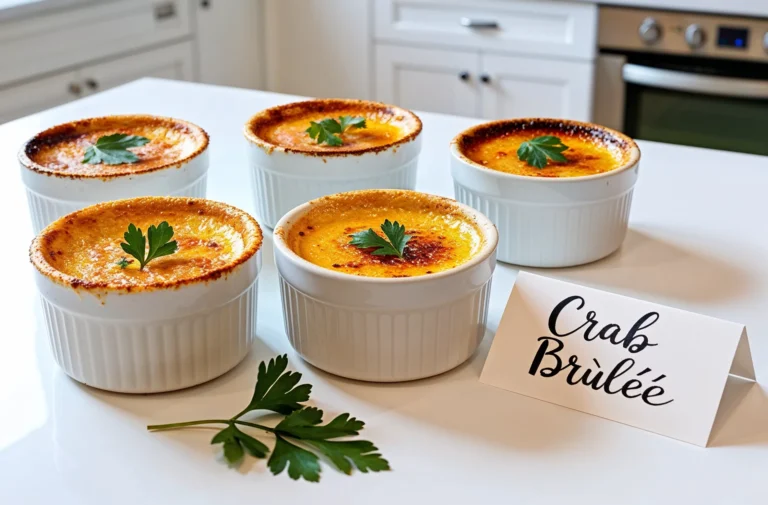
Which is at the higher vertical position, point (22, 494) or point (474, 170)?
point (474, 170)

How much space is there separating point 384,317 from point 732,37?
1.88m

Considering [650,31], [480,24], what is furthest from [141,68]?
[650,31]

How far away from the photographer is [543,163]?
104 cm

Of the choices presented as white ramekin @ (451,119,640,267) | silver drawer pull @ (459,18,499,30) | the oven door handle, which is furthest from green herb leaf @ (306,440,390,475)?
silver drawer pull @ (459,18,499,30)

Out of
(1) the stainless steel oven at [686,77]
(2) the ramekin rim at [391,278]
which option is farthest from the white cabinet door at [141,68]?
(2) the ramekin rim at [391,278]

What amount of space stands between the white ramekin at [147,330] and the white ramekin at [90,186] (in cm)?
19

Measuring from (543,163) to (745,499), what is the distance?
1.55 feet

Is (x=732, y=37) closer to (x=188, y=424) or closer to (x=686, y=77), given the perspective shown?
(x=686, y=77)

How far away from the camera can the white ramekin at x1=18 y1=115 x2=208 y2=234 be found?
993 mm

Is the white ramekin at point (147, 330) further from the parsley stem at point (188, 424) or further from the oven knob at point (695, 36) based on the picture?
the oven knob at point (695, 36)

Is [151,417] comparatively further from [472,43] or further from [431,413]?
[472,43]

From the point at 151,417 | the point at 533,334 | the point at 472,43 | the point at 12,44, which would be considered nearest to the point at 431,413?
the point at 533,334

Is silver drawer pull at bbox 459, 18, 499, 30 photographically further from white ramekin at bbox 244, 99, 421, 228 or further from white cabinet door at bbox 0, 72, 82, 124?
white ramekin at bbox 244, 99, 421, 228

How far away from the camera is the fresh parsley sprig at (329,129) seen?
3.61 feet
